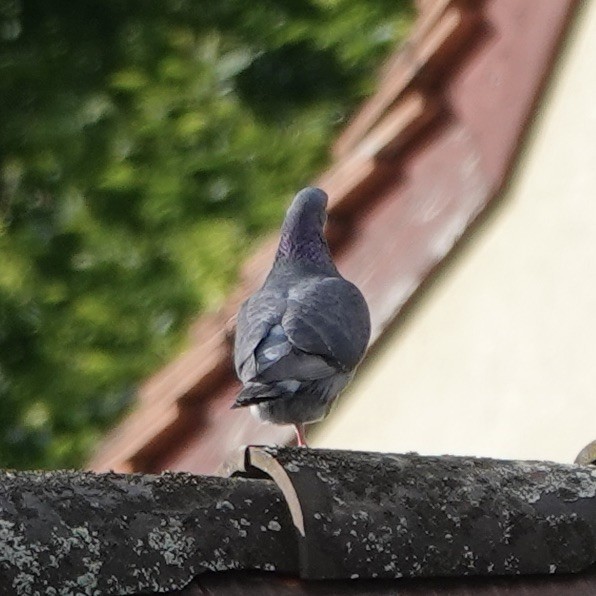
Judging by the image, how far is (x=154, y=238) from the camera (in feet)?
20.6

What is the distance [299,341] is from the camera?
369 centimetres

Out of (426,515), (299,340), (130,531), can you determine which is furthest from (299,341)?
(130,531)

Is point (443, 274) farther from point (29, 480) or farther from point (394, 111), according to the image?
point (29, 480)

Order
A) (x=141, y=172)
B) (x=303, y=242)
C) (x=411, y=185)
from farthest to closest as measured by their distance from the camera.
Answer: (x=141, y=172), (x=411, y=185), (x=303, y=242)

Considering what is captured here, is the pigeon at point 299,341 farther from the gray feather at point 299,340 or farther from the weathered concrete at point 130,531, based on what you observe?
the weathered concrete at point 130,531

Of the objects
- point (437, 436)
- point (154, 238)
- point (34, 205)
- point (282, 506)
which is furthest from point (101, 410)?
point (282, 506)

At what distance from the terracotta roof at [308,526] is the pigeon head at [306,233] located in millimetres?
1744

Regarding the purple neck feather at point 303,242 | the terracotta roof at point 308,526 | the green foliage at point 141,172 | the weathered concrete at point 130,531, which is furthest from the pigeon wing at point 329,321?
the green foliage at point 141,172

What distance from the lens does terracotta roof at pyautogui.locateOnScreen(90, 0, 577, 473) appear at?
Result: 458cm

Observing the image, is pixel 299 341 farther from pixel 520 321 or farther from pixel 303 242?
pixel 520 321

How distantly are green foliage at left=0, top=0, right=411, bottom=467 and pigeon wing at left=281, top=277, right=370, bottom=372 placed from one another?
1630mm

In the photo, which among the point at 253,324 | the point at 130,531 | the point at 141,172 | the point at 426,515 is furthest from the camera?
the point at 141,172

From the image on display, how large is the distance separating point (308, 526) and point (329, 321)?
1.58 m

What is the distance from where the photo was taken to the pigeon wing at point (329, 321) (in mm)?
3742
